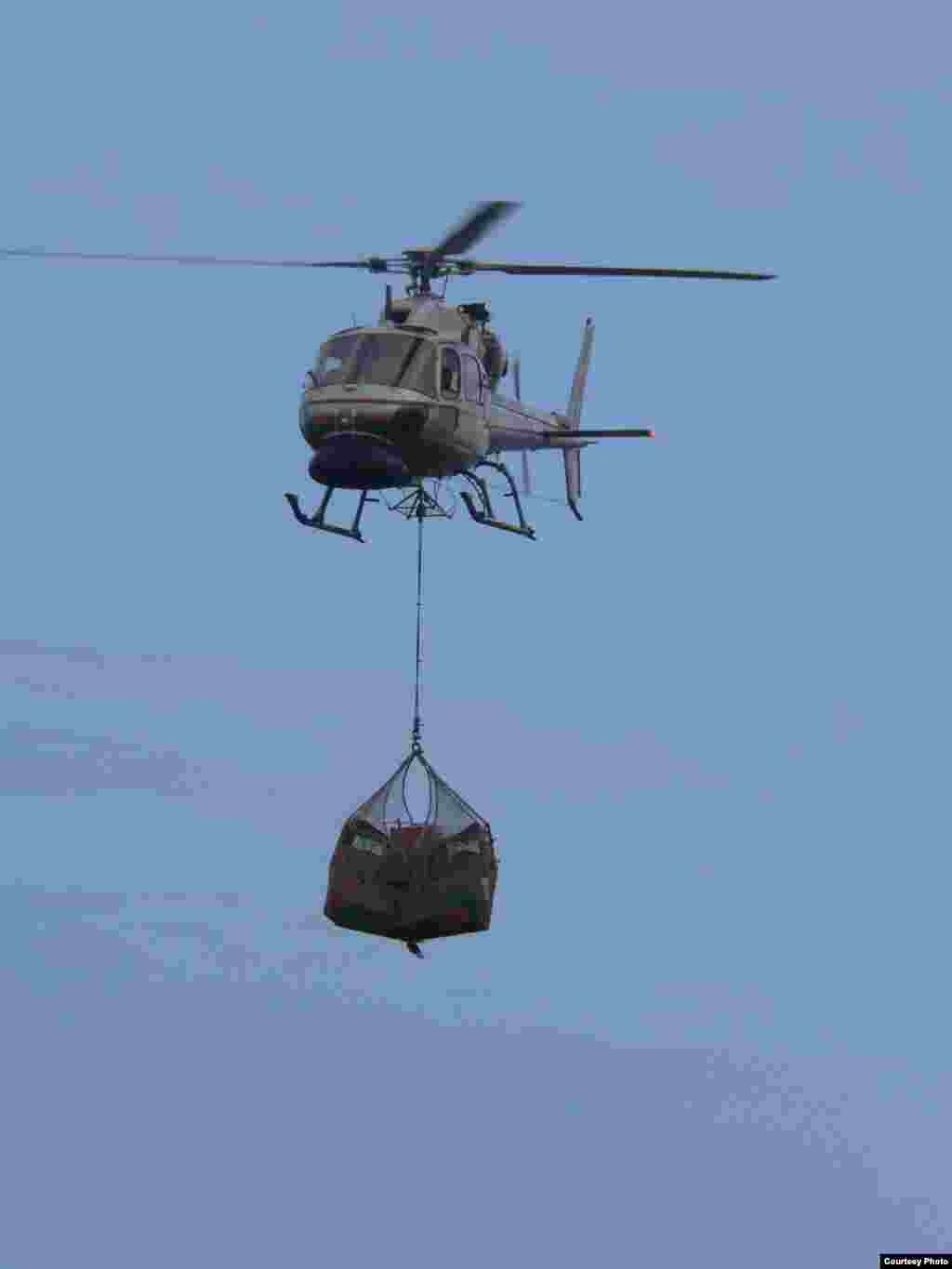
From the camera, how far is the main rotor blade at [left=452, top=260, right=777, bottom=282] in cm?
3941

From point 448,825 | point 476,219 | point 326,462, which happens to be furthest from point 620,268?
point 448,825

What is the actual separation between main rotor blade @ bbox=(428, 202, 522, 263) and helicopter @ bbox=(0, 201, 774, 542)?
2cm

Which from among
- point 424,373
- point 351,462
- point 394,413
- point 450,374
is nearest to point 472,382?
point 450,374

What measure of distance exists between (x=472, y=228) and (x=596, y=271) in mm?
2259

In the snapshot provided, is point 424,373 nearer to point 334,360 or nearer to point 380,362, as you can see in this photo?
point 380,362

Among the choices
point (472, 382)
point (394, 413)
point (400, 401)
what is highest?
point (472, 382)

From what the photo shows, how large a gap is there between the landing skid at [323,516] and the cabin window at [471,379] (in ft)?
8.36

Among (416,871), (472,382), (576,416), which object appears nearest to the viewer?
(416,871)

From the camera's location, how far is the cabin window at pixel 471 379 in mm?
40656

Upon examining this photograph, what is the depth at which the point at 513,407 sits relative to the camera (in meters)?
43.9

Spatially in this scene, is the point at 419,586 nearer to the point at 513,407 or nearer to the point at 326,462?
the point at 326,462

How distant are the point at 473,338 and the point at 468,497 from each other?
3201mm

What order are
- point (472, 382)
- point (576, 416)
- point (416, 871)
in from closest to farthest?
point (416, 871) < point (472, 382) < point (576, 416)

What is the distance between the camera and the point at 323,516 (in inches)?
1548
